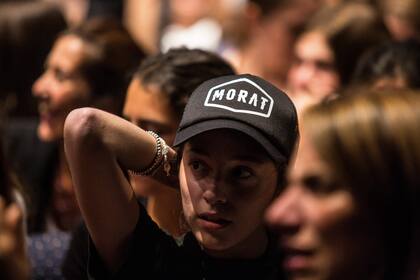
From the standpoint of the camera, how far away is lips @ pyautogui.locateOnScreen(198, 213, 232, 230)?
236cm

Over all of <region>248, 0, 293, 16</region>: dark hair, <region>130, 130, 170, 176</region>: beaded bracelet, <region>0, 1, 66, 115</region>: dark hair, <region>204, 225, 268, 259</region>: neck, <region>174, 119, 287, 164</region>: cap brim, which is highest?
<region>174, 119, 287, 164</region>: cap brim

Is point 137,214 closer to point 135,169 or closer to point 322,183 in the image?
point 135,169

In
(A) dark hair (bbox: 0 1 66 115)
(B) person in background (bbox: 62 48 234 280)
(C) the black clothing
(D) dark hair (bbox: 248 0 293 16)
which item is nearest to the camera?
(B) person in background (bbox: 62 48 234 280)

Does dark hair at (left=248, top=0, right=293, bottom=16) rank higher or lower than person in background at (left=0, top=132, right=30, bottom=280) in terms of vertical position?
lower

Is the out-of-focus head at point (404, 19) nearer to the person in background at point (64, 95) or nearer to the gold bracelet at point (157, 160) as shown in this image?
the person in background at point (64, 95)

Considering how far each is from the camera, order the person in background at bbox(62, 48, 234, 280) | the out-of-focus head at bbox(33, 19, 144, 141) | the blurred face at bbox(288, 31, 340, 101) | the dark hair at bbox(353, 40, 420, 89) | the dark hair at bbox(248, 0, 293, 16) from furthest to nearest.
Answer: the dark hair at bbox(248, 0, 293, 16) → the blurred face at bbox(288, 31, 340, 101) → the out-of-focus head at bbox(33, 19, 144, 141) → the dark hair at bbox(353, 40, 420, 89) → the person in background at bbox(62, 48, 234, 280)

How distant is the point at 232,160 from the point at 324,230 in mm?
414

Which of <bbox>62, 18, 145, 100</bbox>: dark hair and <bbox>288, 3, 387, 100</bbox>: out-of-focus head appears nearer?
<bbox>62, 18, 145, 100</bbox>: dark hair

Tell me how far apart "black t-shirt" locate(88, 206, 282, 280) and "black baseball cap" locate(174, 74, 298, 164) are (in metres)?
0.22

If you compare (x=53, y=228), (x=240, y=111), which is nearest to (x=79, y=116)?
(x=240, y=111)

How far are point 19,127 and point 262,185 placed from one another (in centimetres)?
216

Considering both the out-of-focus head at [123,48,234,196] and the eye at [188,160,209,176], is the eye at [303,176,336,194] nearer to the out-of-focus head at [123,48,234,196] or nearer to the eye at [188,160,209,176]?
the eye at [188,160,209,176]

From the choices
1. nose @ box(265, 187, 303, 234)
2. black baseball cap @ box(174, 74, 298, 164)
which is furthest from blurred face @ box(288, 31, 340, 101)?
nose @ box(265, 187, 303, 234)

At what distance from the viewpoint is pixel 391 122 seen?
1986 mm
